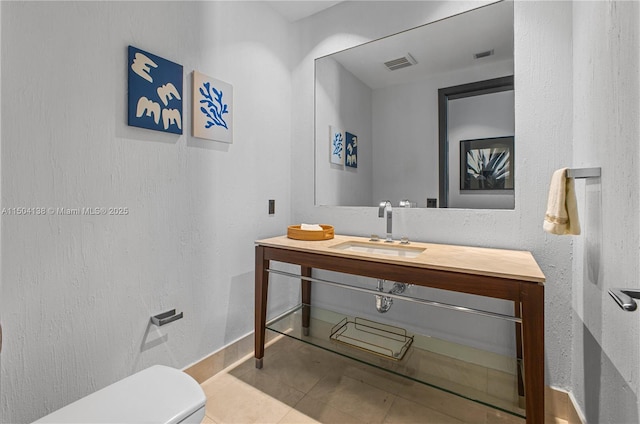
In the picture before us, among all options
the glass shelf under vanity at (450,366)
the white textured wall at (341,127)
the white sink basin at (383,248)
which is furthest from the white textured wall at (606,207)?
the white textured wall at (341,127)

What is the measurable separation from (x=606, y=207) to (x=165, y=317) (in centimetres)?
188

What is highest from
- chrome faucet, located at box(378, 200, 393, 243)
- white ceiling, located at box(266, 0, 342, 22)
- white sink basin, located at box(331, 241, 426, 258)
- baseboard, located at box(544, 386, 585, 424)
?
white ceiling, located at box(266, 0, 342, 22)

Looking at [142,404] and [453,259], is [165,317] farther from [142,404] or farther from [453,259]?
[453,259]

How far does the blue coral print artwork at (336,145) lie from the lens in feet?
7.00

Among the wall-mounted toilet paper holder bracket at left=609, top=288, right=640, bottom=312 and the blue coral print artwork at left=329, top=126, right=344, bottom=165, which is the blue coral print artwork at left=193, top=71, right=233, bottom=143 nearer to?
the blue coral print artwork at left=329, top=126, right=344, bottom=165

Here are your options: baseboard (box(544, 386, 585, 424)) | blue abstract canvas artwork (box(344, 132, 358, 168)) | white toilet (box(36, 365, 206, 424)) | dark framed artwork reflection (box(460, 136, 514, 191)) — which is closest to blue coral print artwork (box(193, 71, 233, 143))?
blue abstract canvas artwork (box(344, 132, 358, 168))

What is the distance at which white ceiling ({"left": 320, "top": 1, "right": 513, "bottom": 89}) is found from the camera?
1.57 m

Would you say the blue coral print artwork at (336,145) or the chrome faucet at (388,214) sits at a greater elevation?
the blue coral print artwork at (336,145)

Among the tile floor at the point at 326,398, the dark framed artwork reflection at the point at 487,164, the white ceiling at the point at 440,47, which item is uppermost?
the white ceiling at the point at 440,47

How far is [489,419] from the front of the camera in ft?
4.62

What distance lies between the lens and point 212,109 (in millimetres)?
1701

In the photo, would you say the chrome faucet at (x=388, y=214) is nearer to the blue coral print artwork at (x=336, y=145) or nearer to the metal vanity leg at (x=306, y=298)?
the blue coral print artwork at (x=336, y=145)

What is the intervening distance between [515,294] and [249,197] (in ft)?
5.01

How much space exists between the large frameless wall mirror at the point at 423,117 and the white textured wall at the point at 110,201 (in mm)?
612
